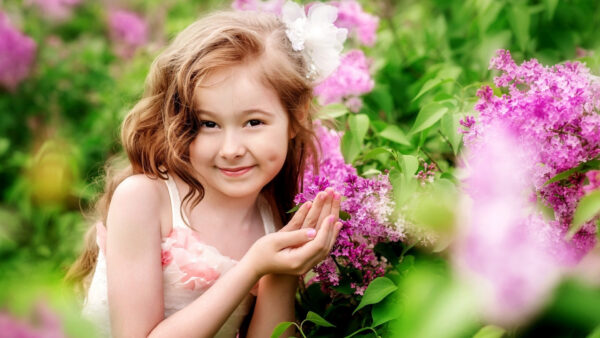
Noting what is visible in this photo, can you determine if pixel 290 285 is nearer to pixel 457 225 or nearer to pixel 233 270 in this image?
pixel 233 270

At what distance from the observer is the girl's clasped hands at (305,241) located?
1.25 meters

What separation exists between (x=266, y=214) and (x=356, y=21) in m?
0.82

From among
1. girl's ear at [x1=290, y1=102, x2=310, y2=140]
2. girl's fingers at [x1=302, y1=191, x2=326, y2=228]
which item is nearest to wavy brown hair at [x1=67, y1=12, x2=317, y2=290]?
girl's ear at [x1=290, y1=102, x2=310, y2=140]

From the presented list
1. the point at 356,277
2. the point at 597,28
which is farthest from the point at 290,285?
the point at 597,28

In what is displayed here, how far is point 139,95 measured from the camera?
215cm

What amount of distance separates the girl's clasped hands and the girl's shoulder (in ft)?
0.98

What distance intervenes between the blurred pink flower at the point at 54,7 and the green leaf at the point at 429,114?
2873 mm

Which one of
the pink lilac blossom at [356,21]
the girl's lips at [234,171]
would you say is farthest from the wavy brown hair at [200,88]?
the pink lilac blossom at [356,21]

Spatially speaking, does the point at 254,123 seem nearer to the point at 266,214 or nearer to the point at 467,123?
the point at 266,214

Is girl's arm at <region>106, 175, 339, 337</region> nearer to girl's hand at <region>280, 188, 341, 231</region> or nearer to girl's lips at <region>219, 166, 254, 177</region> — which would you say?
girl's hand at <region>280, 188, 341, 231</region>

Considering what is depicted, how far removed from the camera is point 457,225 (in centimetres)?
41

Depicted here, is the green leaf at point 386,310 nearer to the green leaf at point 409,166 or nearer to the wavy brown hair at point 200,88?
the green leaf at point 409,166

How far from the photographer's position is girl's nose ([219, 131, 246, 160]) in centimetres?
136

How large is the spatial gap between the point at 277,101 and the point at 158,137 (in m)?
0.32
